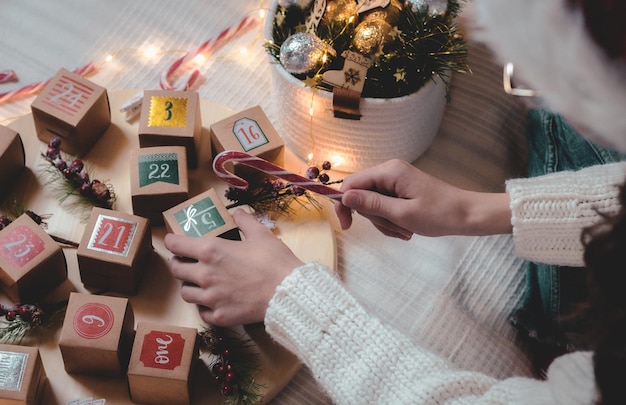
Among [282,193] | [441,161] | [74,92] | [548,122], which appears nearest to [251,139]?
[282,193]

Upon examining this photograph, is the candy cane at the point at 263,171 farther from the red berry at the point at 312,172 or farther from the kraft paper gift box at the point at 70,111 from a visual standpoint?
the kraft paper gift box at the point at 70,111

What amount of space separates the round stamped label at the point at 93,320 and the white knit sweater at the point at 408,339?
0.22 m

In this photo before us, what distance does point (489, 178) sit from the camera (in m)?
1.28

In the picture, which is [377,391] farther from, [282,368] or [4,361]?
[4,361]

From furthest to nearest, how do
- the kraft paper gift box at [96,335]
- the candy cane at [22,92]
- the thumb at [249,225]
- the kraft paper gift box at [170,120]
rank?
the candy cane at [22,92]
the kraft paper gift box at [170,120]
the thumb at [249,225]
the kraft paper gift box at [96,335]

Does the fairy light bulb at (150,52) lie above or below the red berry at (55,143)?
above

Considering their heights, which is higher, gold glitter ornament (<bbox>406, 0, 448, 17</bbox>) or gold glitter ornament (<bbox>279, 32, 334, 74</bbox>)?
gold glitter ornament (<bbox>406, 0, 448, 17</bbox>)

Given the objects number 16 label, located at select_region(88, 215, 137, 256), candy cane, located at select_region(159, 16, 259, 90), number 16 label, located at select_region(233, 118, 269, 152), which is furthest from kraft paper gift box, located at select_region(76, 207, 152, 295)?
candy cane, located at select_region(159, 16, 259, 90)

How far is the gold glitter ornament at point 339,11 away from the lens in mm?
1133

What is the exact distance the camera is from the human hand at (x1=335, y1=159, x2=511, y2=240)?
3.17ft

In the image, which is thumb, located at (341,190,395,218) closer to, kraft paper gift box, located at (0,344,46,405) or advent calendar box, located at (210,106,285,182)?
advent calendar box, located at (210,106,285,182)

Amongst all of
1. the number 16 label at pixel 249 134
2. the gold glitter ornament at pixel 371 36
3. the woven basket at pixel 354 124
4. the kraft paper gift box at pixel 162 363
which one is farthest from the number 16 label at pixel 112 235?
the gold glitter ornament at pixel 371 36

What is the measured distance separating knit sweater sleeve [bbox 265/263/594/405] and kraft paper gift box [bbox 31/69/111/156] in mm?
465

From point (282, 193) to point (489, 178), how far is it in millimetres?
430
